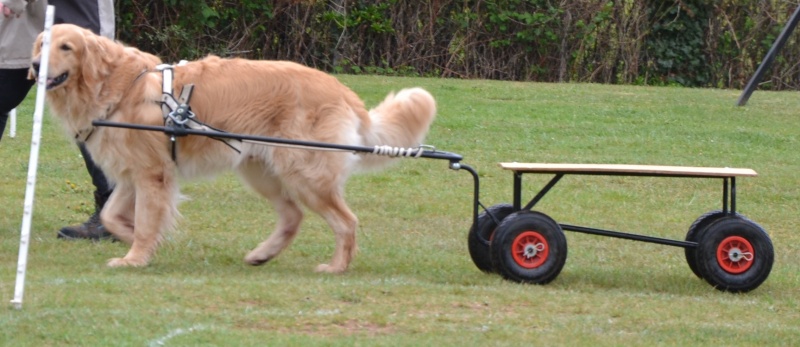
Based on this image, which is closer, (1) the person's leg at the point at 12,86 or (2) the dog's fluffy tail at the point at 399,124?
(2) the dog's fluffy tail at the point at 399,124

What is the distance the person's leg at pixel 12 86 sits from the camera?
736cm

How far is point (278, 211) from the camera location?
7203 millimetres

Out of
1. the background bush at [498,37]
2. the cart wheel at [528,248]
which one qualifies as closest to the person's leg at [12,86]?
the cart wheel at [528,248]

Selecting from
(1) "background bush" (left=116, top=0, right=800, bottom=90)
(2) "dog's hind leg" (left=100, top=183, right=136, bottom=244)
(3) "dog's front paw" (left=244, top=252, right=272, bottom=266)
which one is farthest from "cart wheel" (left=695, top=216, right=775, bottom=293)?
(1) "background bush" (left=116, top=0, right=800, bottom=90)

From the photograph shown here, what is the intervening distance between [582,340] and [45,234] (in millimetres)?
4079

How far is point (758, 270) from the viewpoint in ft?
21.7

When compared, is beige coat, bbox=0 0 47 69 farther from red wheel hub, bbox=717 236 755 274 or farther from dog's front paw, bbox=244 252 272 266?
red wheel hub, bbox=717 236 755 274

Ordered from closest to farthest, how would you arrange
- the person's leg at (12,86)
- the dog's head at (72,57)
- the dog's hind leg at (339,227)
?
the dog's head at (72,57) → the dog's hind leg at (339,227) → the person's leg at (12,86)

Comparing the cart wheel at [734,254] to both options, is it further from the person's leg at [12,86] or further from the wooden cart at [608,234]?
the person's leg at [12,86]

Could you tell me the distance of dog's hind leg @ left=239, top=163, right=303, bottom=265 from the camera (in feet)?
23.0

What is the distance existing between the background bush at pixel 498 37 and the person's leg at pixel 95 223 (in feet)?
39.7

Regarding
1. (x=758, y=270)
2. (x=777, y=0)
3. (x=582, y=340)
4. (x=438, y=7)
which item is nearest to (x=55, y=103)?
(x=582, y=340)

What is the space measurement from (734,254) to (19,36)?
14.8ft

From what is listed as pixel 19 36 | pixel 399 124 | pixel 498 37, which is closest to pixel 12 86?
pixel 19 36
